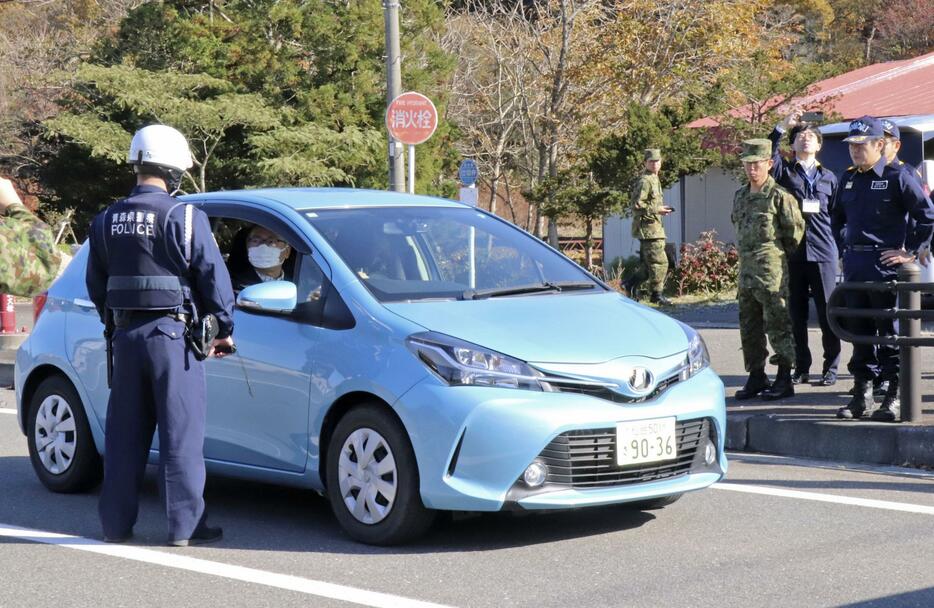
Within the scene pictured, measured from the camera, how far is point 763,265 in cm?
929

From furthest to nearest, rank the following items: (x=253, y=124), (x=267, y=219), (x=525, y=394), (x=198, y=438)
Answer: (x=253, y=124) → (x=267, y=219) → (x=198, y=438) → (x=525, y=394)

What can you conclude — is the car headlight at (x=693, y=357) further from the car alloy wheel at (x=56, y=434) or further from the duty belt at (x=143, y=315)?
the car alloy wheel at (x=56, y=434)

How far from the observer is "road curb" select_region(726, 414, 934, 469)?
7.85 meters

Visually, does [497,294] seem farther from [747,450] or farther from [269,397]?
[747,450]

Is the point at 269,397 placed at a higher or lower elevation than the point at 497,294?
lower

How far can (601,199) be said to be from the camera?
22812mm

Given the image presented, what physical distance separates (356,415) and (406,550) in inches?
24.7

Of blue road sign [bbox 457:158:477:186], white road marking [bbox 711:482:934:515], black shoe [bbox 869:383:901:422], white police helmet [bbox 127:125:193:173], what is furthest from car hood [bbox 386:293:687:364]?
blue road sign [bbox 457:158:477:186]

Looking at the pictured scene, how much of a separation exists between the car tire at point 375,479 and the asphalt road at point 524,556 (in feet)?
0.37

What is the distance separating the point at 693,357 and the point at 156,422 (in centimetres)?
249

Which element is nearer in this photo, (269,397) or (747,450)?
(269,397)

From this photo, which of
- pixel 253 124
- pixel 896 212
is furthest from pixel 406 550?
pixel 253 124

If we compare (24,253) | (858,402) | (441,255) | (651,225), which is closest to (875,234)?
(858,402)

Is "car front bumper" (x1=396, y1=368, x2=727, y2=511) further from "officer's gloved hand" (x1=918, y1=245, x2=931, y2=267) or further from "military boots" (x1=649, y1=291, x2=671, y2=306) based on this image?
"military boots" (x1=649, y1=291, x2=671, y2=306)
